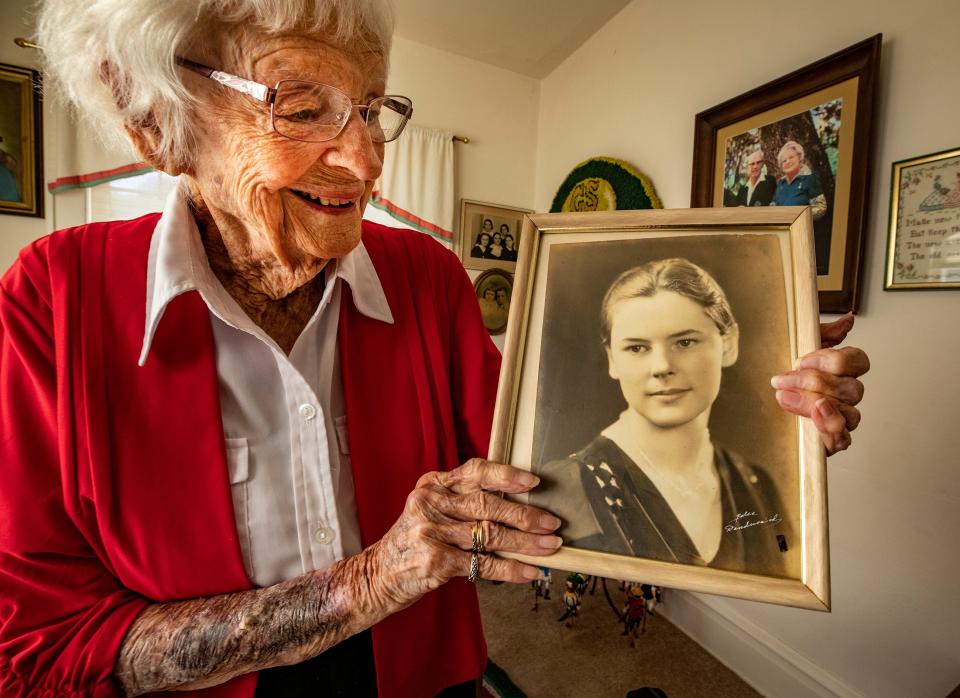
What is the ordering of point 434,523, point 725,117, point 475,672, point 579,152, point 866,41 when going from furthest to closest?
1. point 579,152
2. point 725,117
3. point 866,41
4. point 475,672
5. point 434,523

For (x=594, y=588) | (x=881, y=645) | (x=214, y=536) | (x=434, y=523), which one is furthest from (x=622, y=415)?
(x=594, y=588)

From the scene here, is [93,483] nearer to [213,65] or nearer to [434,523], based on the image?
[434,523]

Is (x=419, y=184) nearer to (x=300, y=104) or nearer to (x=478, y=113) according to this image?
(x=478, y=113)

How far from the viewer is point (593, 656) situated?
2082 millimetres

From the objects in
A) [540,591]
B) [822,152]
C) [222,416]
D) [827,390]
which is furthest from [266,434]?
[540,591]

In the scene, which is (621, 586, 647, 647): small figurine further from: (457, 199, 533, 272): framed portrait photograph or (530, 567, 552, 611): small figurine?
(457, 199, 533, 272): framed portrait photograph

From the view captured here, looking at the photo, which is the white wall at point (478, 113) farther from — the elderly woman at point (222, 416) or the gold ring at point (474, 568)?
the gold ring at point (474, 568)

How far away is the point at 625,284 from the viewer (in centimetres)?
66

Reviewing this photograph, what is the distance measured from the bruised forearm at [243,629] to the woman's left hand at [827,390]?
0.61 m

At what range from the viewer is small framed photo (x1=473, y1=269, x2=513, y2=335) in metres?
3.35

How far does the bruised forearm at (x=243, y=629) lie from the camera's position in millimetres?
658

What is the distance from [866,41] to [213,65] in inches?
72.9

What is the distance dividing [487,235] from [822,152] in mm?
2100
